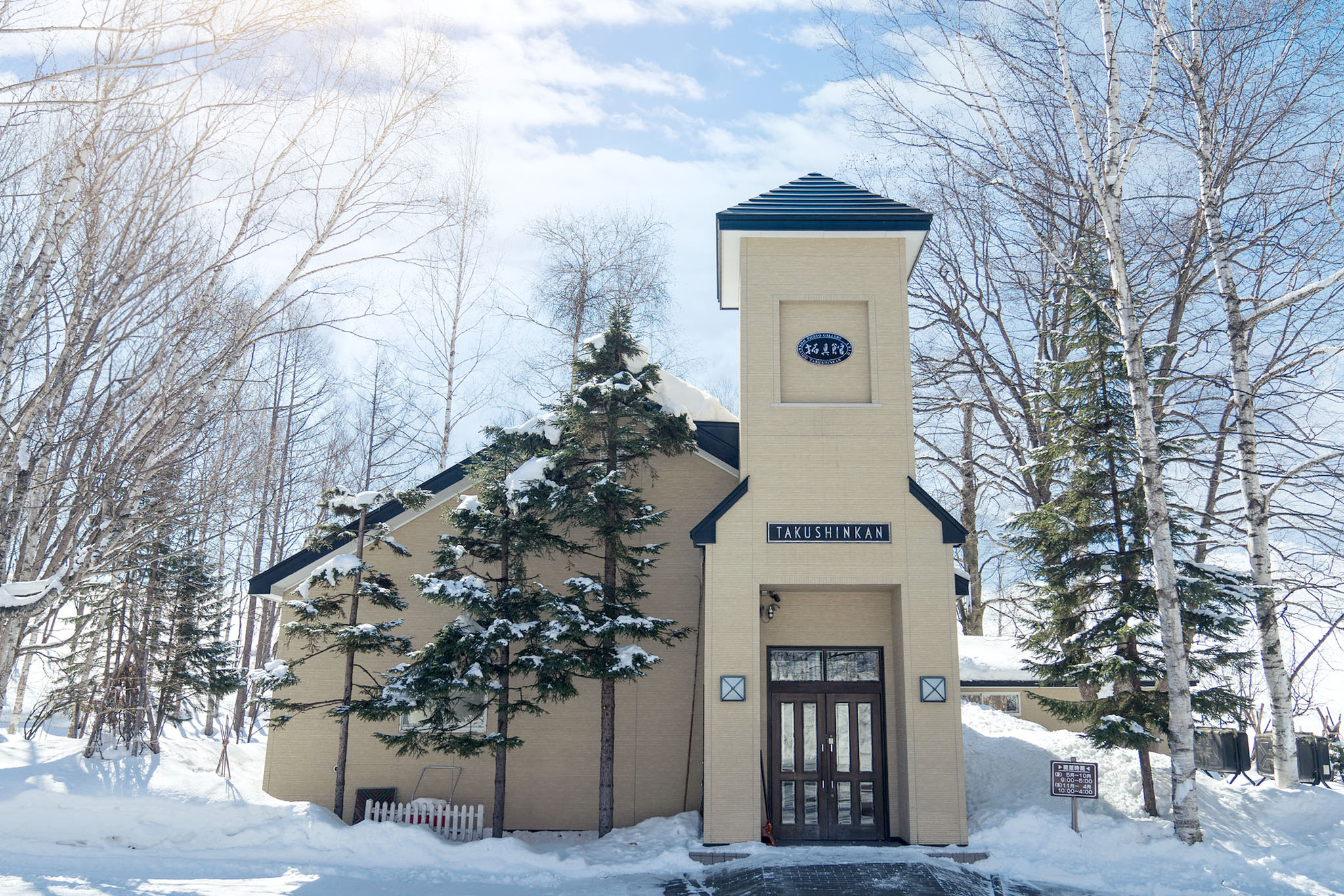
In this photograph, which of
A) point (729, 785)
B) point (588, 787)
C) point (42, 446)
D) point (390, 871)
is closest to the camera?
point (42, 446)

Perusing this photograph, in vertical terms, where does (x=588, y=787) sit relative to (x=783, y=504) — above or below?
below

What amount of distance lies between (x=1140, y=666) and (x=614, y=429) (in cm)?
835

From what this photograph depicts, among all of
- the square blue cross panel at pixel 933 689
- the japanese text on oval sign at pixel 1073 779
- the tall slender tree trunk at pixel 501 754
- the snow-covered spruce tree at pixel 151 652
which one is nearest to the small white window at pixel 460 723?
the tall slender tree trunk at pixel 501 754

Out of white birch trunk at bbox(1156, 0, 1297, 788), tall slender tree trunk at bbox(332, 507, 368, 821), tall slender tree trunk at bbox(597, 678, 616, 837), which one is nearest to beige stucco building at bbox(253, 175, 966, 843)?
tall slender tree trunk at bbox(332, 507, 368, 821)

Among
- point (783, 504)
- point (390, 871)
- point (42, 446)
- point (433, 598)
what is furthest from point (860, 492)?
point (42, 446)

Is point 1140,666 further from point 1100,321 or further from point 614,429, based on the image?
point 614,429

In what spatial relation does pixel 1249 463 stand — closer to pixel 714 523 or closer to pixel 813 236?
pixel 813 236

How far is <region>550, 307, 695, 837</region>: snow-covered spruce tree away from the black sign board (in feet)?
5.72

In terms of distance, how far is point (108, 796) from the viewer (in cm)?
1245

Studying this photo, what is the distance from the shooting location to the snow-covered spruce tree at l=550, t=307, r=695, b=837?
41.1 feet

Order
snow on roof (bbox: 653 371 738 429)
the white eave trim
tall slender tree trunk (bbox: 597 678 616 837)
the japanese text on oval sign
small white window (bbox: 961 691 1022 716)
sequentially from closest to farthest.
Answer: the japanese text on oval sign
tall slender tree trunk (bbox: 597 678 616 837)
the white eave trim
snow on roof (bbox: 653 371 738 429)
small white window (bbox: 961 691 1022 716)

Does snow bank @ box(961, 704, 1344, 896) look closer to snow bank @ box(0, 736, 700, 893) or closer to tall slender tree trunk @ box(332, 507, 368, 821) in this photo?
snow bank @ box(0, 736, 700, 893)

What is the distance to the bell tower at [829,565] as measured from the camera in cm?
1228

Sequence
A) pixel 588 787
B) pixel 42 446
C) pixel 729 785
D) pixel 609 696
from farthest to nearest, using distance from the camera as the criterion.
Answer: pixel 588 787 → pixel 609 696 → pixel 729 785 → pixel 42 446
